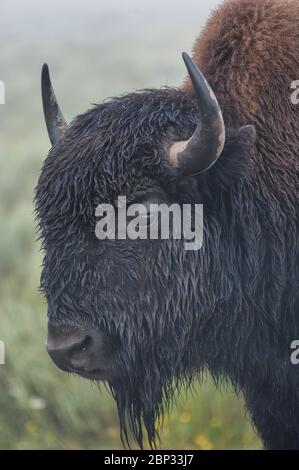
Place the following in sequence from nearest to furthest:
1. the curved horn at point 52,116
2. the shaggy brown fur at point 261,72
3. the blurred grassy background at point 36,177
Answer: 1. the shaggy brown fur at point 261,72
2. the curved horn at point 52,116
3. the blurred grassy background at point 36,177

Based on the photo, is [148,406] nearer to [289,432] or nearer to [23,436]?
[289,432]

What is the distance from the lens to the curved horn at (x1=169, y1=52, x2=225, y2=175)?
343cm

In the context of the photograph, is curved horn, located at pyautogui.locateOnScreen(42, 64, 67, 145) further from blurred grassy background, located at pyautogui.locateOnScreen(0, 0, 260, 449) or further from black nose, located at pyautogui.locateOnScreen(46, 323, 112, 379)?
black nose, located at pyautogui.locateOnScreen(46, 323, 112, 379)

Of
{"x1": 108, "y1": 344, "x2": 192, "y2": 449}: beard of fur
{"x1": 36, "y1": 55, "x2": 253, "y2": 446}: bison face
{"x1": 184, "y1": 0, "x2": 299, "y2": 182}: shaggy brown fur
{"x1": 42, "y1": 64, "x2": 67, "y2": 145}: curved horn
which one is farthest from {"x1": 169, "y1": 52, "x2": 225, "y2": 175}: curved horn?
{"x1": 108, "y1": 344, "x2": 192, "y2": 449}: beard of fur

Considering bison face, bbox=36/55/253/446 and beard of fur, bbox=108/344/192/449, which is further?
beard of fur, bbox=108/344/192/449

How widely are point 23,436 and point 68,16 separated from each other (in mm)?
33264

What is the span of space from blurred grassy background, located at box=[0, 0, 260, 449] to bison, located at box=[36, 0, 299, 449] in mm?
847

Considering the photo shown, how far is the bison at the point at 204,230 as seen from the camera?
11.6 feet

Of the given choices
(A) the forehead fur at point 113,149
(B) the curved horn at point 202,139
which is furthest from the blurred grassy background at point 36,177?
(B) the curved horn at point 202,139

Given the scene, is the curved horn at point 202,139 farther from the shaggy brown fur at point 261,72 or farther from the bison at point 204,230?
the shaggy brown fur at point 261,72

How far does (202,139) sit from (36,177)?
10.7m

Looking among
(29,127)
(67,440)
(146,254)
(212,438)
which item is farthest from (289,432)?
(29,127)

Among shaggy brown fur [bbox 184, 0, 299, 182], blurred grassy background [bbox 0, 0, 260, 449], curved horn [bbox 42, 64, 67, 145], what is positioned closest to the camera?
shaggy brown fur [bbox 184, 0, 299, 182]

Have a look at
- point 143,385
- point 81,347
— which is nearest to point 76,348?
point 81,347
